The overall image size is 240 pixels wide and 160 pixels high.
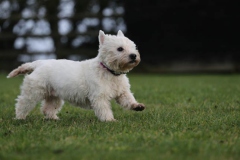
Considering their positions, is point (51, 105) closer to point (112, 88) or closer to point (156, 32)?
point (112, 88)

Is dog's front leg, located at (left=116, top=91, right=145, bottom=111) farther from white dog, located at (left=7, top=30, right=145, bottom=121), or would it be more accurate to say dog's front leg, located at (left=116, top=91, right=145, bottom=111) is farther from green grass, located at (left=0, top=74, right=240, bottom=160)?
green grass, located at (left=0, top=74, right=240, bottom=160)

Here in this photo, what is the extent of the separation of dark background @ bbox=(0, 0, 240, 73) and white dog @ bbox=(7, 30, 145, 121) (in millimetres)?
12384

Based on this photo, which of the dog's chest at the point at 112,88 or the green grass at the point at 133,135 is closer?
the green grass at the point at 133,135

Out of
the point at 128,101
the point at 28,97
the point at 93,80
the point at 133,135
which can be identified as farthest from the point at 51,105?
the point at 133,135

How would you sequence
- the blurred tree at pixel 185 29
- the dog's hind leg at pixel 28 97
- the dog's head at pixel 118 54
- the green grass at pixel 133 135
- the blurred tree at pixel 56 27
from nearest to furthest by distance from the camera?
1. the green grass at pixel 133 135
2. the dog's head at pixel 118 54
3. the dog's hind leg at pixel 28 97
4. the blurred tree at pixel 185 29
5. the blurred tree at pixel 56 27

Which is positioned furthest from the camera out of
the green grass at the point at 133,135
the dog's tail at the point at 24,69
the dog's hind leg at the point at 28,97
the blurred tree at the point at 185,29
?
the blurred tree at the point at 185,29

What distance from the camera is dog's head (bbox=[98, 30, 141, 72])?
5.57m

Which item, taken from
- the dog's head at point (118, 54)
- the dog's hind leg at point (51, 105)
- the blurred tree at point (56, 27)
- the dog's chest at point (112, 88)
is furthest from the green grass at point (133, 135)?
the blurred tree at point (56, 27)

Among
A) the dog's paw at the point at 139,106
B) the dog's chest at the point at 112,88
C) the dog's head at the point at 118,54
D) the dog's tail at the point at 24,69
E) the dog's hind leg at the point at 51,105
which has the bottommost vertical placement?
the dog's hind leg at the point at 51,105

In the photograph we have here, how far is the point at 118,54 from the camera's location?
5.63 metres

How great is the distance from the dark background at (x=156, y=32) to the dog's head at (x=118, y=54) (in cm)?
1244

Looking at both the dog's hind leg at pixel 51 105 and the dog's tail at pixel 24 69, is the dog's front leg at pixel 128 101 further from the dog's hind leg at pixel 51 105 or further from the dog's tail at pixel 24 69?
the dog's tail at pixel 24 69

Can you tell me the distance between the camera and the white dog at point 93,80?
222 inches

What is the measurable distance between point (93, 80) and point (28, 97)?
102 centimetres
